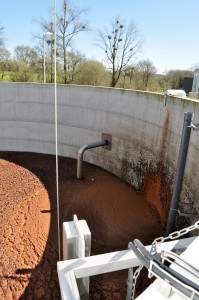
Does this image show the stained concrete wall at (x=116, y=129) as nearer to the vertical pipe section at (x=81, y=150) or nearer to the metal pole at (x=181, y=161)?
the vertical pipe section at (x=81, y=150)

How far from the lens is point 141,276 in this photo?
16.9ft

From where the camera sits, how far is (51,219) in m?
6.68

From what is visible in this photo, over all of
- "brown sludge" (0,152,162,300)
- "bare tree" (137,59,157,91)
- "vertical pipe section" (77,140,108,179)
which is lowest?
"brown sludge" (0,152,162,300)

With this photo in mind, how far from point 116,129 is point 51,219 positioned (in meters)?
Result: 4.25

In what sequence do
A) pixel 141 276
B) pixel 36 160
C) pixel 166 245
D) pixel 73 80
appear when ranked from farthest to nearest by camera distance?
pixel 73 80
pixel 36 160
pixel 141 276
pixel 166 245

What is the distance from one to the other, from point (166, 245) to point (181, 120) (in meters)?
4.15

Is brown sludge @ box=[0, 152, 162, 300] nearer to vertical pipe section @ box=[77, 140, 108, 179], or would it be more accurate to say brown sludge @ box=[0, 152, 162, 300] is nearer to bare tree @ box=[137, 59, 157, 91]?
vertical pipe section @ box=[77, 140, 108, 179]

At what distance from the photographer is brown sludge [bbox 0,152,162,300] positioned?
4.89m

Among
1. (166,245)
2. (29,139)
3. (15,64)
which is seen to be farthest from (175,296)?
(15,64)

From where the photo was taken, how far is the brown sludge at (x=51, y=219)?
4.89m

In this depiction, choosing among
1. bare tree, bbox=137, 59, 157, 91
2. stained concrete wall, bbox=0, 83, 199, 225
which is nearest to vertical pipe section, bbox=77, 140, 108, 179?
stained concrete wall, bbox=0, 83, 199, 225

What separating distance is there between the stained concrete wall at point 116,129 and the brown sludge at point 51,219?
68 cm

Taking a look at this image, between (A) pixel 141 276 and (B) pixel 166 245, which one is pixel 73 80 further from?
(B) pixel 166 245

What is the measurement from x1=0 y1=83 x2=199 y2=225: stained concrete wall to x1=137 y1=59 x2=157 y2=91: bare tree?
9.41 metres
